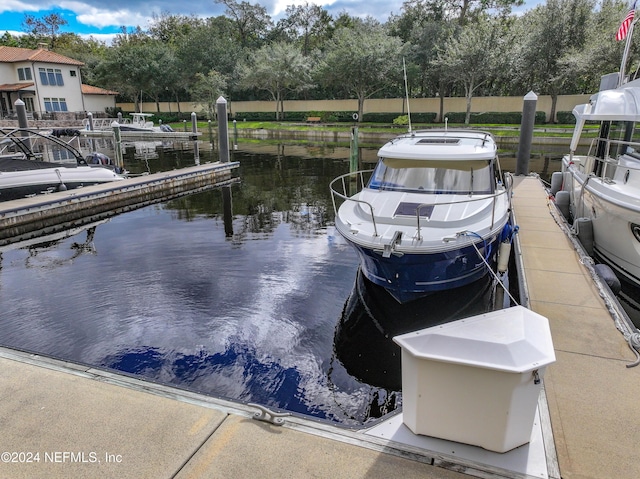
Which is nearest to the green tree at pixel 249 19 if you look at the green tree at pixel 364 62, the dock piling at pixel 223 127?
the green tree at pixel 364 62

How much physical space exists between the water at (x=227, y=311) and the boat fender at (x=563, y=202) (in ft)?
16.9

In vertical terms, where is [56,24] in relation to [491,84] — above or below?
above

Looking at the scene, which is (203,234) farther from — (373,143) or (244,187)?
(373,143)

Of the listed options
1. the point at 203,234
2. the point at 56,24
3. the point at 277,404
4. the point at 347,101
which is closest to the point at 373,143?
the point at 347,101

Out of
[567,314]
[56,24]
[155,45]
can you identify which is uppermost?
[56,24]

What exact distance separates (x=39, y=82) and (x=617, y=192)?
49.3 metres

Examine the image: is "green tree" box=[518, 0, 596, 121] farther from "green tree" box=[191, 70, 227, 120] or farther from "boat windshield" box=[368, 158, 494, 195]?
"green tree" box=[191, 70, 227, 120]

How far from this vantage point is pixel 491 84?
41906mm

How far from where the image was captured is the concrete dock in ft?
9.68

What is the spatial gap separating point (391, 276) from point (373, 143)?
89.0 ft

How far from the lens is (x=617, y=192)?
702 centimetres

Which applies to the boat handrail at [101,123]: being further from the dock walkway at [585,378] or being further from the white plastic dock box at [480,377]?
the white plastic dock box at [480,377]

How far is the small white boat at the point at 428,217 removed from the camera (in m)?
6.11

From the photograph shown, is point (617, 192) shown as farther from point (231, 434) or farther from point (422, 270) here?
point (231, 434)
